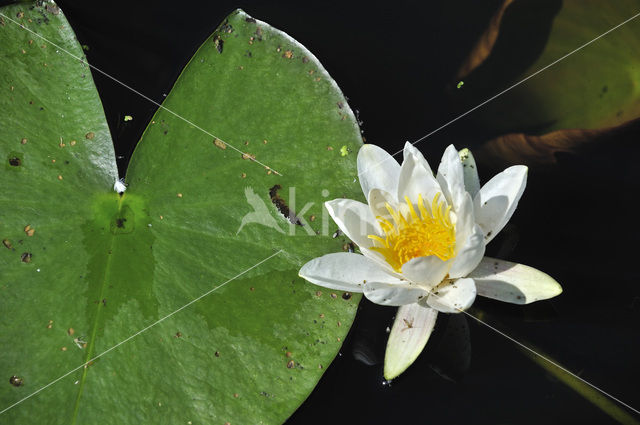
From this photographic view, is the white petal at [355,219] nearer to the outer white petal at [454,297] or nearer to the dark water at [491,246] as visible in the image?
the outer white petal at [454,297]

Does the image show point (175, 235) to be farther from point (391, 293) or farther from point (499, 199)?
point (499, 199)

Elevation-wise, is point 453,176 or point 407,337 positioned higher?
point 453,176

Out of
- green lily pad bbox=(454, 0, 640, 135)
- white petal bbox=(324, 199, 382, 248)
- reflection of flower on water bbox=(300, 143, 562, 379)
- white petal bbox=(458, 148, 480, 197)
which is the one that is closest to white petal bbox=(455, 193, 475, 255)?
reflection of flower on water bbox=(300, 143, 562, 379)

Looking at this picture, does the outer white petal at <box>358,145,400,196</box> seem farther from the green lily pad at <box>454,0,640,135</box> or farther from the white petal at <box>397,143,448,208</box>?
the green lily pad at <box>454,0,640,135</box>

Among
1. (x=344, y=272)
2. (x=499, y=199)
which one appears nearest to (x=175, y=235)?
(x=344, y=272)

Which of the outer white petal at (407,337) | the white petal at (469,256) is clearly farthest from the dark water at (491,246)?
the white petal at (469,256)

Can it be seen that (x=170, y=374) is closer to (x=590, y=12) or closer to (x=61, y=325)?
(x=61, y=325)
